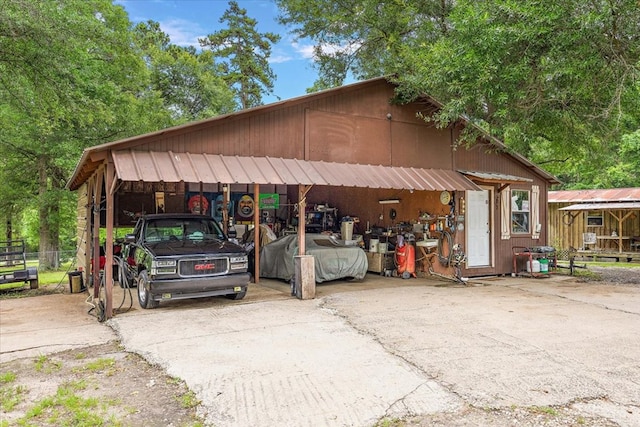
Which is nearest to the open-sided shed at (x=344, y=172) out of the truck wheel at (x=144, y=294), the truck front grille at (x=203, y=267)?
the truck wheel at (x=144, y=294)

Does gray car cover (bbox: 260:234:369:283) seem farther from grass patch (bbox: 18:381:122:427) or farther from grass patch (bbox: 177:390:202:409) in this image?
grass patch (bbox: 18:381:122:427)

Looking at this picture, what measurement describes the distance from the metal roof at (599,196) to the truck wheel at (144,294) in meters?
17.6

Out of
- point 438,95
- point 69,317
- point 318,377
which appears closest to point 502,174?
point 438,95

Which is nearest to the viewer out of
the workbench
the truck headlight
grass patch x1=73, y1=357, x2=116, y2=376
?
grass patch x1=73, y1=357, x2=116, y2=376

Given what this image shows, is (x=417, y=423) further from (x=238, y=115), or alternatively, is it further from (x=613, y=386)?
(x=238, y=115)

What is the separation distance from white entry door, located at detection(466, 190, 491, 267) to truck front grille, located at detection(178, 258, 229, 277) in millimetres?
6418

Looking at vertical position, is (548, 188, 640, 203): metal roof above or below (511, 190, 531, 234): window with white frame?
above

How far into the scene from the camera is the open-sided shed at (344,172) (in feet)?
24.3

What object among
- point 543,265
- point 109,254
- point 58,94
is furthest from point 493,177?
point 58,94

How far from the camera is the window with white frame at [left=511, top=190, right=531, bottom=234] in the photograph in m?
11.6

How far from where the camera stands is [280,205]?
1292cm

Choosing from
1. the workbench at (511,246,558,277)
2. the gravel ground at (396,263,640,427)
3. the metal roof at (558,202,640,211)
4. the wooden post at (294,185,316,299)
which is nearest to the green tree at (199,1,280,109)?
the metal roof at (558,202,640,211)

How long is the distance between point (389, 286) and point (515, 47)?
540 centimetres

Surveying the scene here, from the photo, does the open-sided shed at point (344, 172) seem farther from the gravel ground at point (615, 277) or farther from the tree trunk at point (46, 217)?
the tree trunk at point (46, 217)
